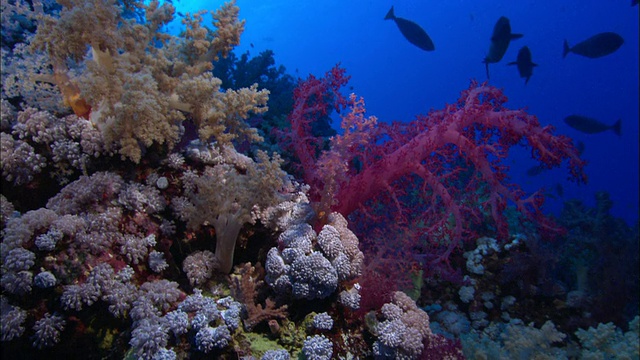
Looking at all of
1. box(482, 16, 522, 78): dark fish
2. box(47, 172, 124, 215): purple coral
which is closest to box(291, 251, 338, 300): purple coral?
box(47, 172, 124, 215): purple coral

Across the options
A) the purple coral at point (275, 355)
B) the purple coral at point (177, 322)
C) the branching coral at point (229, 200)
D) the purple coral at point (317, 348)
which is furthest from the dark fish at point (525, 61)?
the purple coral at point (177, 322)

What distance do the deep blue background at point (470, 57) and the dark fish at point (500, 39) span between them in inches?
919

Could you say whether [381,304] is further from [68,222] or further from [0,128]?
[0,128]

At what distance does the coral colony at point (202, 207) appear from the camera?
8.39 ft

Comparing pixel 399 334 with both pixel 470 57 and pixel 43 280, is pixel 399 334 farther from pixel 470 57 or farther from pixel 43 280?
pixel 470 57

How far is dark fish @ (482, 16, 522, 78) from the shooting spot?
7.76 metres

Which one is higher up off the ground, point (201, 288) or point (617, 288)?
point (617, 288)

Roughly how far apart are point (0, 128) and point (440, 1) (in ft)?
281

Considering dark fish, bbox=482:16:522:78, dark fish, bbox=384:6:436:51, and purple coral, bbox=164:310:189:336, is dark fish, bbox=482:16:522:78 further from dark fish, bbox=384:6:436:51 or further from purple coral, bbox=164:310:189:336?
purple coral, bbox=164:310:189:336

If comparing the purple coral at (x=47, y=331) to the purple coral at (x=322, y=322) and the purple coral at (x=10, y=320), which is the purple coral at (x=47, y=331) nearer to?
the purple coral at (x=10, y=320)

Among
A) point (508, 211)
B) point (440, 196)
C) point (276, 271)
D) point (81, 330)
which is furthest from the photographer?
point (508, 211)

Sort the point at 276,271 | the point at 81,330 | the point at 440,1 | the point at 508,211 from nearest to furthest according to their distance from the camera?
the point at 81,330 < the point at 276,271 < the point at 508,211 < the point at 440,1

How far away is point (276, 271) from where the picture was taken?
9.77 ft

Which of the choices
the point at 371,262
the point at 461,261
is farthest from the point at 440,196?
the point at 461,261
